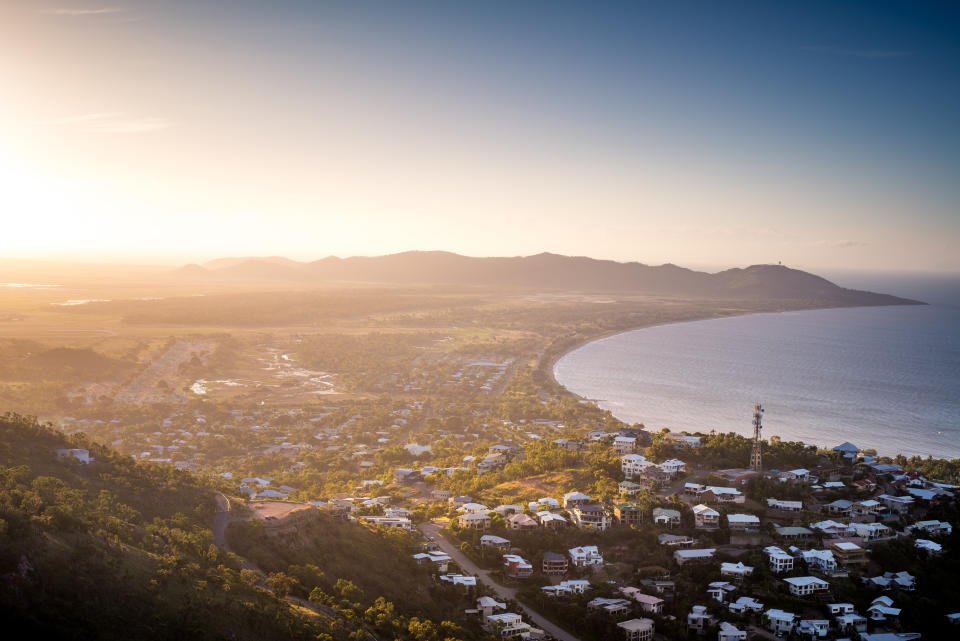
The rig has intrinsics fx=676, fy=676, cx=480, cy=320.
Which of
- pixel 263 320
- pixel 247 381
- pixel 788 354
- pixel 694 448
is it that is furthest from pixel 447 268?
pixel 694 448

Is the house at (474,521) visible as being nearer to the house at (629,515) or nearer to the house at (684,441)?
the house at (629,515)

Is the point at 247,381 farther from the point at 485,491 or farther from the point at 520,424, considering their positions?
the point at 485,491

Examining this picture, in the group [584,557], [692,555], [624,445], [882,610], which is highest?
[624,445]

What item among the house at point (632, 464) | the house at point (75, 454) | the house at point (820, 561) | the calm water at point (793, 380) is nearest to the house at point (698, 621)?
the house at point (820, 561)

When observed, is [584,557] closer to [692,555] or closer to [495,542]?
[495,542]

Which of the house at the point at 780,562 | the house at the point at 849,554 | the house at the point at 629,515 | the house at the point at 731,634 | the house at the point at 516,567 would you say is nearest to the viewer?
the house at the point at 731,634

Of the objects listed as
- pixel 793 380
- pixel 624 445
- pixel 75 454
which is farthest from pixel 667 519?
pixel 793 380

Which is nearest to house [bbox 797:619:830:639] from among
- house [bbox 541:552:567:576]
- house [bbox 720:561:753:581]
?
house [bbox 720:561:753:581]
